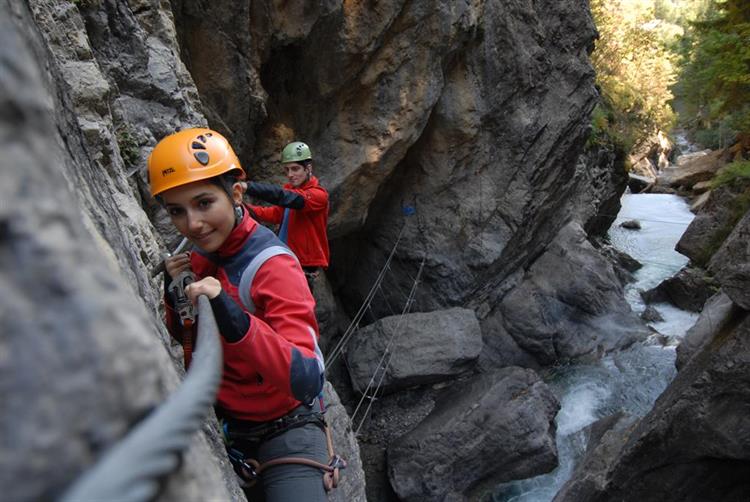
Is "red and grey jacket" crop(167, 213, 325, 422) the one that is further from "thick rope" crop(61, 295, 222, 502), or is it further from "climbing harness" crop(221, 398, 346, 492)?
"thick rope" crop(61, 295, 222, 502)

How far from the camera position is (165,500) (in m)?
0.50

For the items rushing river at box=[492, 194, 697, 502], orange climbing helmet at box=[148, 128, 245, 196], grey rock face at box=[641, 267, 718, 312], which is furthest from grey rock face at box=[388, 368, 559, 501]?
grey rock face at box=[641, 267, 718, 312]

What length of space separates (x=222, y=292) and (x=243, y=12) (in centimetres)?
456

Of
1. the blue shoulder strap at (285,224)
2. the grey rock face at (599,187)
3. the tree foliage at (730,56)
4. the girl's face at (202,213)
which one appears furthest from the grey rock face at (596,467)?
the tree foliage at (730,56)

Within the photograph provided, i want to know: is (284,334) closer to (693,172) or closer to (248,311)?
(248,311)

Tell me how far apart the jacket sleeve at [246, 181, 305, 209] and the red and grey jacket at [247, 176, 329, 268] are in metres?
0.07

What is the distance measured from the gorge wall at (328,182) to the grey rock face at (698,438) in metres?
1.18

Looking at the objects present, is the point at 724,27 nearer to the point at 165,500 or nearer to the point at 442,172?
the point at 442,172

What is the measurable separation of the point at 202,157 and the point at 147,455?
1.49 meters

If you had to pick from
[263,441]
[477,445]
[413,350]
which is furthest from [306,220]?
[477,445]

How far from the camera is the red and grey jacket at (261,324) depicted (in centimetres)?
145

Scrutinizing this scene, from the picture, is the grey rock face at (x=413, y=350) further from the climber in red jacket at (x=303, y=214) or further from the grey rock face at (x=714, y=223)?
the grey rock face at (x=714, y=223)

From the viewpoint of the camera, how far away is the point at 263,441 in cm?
209

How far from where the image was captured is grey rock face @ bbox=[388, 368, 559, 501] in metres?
6.11
